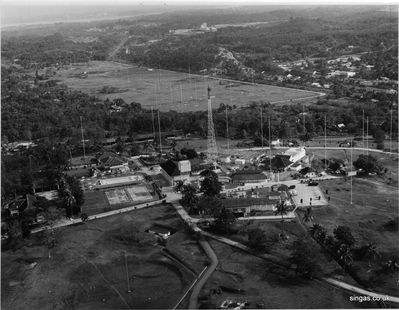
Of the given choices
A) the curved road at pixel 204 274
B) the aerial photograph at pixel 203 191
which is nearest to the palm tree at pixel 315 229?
the aerial photograph at pixel 203 191

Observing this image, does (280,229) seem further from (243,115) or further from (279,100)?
(279,100)

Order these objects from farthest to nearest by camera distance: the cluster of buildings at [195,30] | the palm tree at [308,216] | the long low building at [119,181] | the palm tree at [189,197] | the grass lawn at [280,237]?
the cluster of buildings at [195,30] < the long low building at [119,181] < the palm tree at [189,197] < the palm tree at [308,216] < the grass lawn at [280,237]

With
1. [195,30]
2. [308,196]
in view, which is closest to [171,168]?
[308,196]

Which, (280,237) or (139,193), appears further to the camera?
(139,193)

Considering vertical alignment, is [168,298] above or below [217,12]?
below

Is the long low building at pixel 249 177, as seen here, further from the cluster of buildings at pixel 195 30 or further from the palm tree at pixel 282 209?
the cluster of buildings at pixel 195 30

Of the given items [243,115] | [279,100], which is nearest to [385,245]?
[243,115]

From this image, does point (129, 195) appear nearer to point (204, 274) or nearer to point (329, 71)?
point (204, 274)
